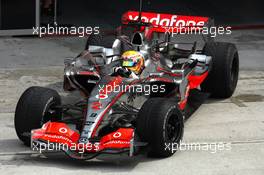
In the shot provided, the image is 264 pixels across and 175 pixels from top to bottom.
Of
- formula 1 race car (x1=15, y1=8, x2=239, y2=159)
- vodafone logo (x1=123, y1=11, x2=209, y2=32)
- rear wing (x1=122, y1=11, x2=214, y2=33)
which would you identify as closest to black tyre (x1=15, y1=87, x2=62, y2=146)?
formula 1 race car (x1=15, y1=8, x2=239, y2=159)

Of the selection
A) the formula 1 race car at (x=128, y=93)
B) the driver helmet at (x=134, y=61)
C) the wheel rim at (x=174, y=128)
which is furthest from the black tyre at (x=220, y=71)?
the wheel rim at (x=174, y=128)

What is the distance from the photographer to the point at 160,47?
1153cm

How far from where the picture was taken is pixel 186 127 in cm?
1033

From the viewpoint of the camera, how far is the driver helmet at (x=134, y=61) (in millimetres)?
10078

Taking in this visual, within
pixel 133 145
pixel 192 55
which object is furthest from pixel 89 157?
pixel 192 55

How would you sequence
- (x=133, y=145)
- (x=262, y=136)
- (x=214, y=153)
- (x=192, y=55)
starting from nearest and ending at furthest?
(x=133, y=145), (x=214, y=153), (x=262, y=136), (x=192, y=55)

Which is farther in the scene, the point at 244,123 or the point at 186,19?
the point at 186,19

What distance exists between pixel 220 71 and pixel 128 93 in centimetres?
229

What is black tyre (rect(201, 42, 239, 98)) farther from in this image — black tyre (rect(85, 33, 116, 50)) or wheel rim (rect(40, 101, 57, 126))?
wheel rim (rect(40, 101, 57, 126))

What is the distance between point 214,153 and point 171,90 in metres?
1.21

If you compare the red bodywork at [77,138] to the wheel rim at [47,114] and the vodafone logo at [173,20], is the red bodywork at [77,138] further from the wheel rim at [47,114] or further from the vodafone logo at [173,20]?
the vodafone logo at [173,20]

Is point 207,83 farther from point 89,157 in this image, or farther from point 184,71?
point 89,157

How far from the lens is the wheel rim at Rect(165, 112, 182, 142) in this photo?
912 cm

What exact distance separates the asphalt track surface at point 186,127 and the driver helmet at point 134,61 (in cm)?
99
